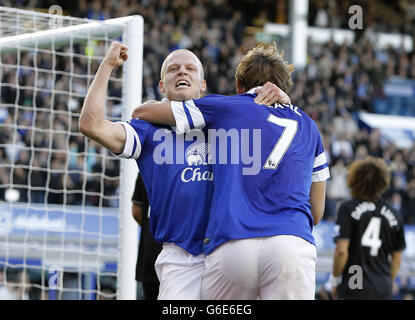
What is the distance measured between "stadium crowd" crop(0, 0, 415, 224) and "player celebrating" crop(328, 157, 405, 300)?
4.84 meters

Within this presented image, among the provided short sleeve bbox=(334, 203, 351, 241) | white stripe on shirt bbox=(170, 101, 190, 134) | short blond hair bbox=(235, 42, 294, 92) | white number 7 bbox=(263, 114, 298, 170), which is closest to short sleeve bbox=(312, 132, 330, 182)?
white number 7 bbox=(263, 114, 298, 170)

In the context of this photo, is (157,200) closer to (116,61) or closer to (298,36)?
(116,61)

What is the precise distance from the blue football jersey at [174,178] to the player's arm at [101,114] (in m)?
0.09

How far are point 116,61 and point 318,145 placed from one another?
1.13 metres

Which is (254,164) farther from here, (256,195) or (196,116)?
(196,116)

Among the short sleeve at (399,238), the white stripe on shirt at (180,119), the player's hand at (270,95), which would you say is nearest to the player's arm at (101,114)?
the white stripe on shirt at (180,119)

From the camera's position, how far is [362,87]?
20531mm

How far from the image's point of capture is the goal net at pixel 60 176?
20.8ft

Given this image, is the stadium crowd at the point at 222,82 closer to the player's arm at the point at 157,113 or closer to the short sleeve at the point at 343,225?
the short sleeve at the point at 343,225

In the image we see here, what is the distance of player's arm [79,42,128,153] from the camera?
365 cm

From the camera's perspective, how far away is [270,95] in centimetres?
376

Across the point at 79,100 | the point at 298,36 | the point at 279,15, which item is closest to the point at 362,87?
the point at 298,36

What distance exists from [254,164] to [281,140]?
18 cm

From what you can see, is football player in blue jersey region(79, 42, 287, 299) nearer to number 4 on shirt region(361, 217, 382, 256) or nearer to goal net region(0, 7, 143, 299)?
goal net region(0, 7, 143, 299)
